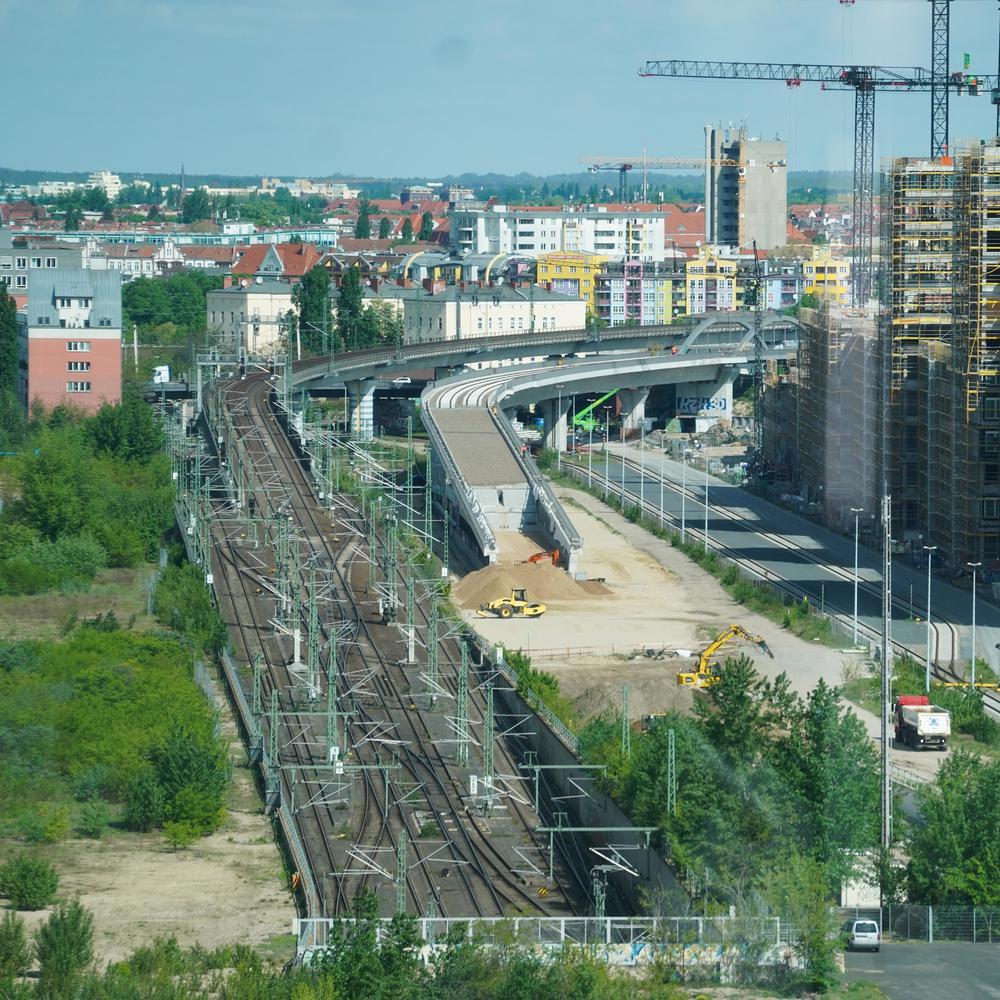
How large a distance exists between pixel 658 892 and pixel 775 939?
5.52 feet

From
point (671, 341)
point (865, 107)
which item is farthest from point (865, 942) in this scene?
point (671, 341)

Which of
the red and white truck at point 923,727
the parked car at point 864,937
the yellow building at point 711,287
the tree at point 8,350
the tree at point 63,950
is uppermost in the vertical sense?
the yellow building at point 711,287

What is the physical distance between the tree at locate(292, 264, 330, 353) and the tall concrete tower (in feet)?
69.3

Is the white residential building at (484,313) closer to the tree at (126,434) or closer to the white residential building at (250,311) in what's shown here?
the white residential building at (250,311)

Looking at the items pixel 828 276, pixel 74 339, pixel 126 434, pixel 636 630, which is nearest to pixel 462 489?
pixel 636 630

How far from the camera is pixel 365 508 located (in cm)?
2991

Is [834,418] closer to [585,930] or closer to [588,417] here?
[588,417]

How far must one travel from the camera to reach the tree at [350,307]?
49.3 m

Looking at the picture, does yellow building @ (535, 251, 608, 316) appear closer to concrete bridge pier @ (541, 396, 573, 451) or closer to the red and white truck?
concrete bridge pier @ (541, 396, 573, 451)

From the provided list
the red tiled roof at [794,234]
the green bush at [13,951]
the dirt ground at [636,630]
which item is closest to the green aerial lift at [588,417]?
the dirt ground at [636,630]

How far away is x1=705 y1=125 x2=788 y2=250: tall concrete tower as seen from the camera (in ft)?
226

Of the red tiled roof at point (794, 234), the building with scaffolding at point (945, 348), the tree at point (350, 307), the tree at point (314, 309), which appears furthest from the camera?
the red tiled roof at point (794, 234)

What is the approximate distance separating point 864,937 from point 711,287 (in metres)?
47.7

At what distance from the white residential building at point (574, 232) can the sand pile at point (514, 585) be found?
139ft
